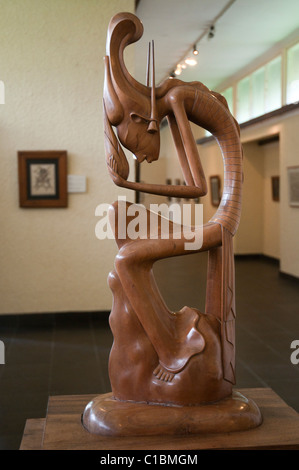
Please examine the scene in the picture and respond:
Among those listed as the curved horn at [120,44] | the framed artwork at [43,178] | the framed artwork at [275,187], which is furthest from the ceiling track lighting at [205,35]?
the curved horn at [120,44]

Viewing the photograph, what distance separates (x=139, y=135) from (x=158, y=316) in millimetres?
567

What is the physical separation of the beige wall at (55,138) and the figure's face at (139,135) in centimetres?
305

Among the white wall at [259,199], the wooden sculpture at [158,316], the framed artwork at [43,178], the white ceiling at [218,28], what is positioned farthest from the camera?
the white wall at [259,199]

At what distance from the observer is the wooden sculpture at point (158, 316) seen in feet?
4.94

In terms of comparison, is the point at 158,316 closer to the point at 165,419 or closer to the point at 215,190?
the point at 165,419

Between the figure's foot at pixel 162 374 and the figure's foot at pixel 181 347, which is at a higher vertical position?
the figure's foot at pixel 181 347

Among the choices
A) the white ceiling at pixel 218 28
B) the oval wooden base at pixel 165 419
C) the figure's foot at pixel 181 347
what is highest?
the white ceiling at pixel 218 28

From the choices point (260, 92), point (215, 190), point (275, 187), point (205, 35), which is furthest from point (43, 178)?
point (215, 190)

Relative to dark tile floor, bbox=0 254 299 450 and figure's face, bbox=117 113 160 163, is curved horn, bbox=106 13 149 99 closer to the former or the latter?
figure's face, bbox=117 113 160 163

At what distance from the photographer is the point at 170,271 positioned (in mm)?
8594

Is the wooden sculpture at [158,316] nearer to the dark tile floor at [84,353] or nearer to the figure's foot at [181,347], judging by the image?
the figure's foot at [181,347]

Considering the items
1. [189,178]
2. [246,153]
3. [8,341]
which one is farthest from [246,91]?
[189,178]

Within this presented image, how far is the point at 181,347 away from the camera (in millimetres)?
1544

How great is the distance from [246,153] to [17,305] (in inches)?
243
